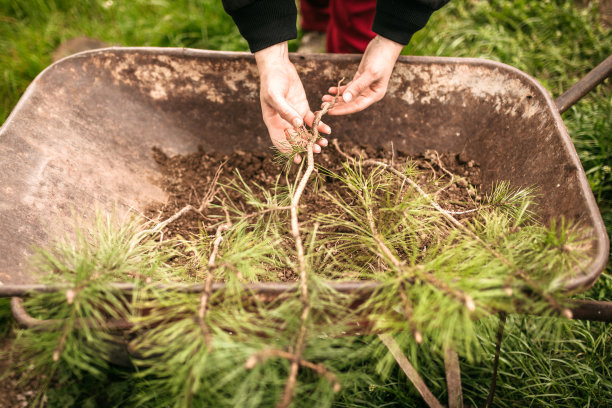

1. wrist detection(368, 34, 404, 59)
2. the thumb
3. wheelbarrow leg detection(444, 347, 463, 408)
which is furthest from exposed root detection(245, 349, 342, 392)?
wrist detection(368, 34, 404, 59)

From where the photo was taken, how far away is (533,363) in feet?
3.82

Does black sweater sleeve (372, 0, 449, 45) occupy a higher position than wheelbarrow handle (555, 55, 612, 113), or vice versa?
black sweater sleeve (372, 0, 449, 45)

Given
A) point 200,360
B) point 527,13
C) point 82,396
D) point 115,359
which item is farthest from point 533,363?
point 527,13

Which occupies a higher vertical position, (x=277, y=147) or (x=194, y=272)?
(x=277, y=147)

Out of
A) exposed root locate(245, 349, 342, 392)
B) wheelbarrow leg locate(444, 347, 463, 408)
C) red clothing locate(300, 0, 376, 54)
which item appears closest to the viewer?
exposed root locate(245, 349, 342, 392)

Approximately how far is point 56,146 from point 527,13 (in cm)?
229

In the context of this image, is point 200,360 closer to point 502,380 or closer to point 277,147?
point 277,147

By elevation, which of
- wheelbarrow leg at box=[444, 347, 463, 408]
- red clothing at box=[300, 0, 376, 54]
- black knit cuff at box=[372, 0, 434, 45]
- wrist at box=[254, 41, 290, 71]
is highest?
red clothing at box=[300, 0, 376, 54]

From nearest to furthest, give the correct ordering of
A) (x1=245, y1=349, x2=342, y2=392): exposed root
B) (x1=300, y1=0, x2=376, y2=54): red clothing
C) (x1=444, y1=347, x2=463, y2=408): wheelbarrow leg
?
1. (x1=245, y1=349, x2=342, y2=392): exposed root
2. (x1=444, y1=347, x2=463, y2=408): wheelbarrow leg
3. (x1=300, y1=0, x2=376, y2=54): red clothing

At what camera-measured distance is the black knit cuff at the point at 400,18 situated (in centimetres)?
102

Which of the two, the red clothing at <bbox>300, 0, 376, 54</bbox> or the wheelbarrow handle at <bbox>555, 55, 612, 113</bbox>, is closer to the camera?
the wheelbarrow handle at <bbox>555, 55, 612, 113</bbox>

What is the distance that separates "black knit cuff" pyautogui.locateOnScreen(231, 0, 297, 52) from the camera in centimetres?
104

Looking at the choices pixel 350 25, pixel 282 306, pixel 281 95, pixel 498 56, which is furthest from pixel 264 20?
pixel 498 56

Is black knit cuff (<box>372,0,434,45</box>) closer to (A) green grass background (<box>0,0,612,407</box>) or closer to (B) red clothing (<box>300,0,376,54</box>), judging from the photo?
(B) red clothing (<box>300,0,376,54</box>)
